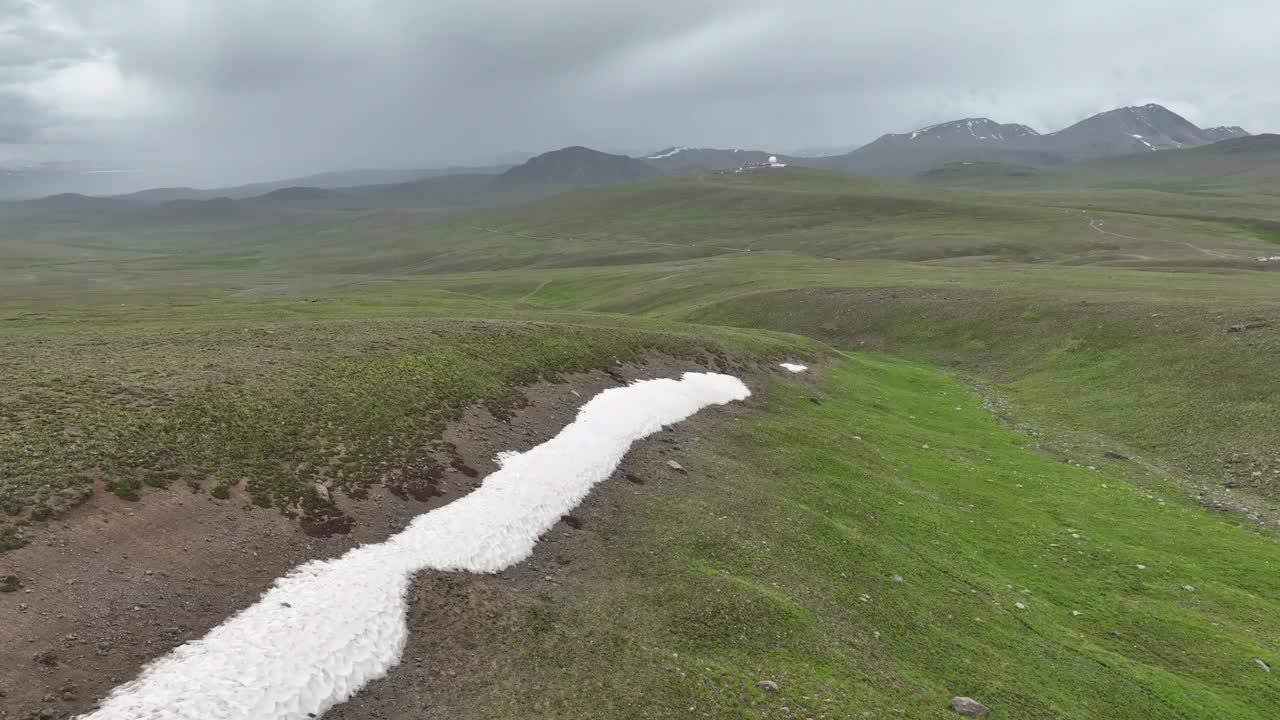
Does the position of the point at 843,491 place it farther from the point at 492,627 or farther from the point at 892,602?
the point at 492,627

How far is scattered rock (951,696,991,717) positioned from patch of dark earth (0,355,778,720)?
496 inches

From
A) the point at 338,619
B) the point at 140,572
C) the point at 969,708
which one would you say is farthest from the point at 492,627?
the point at 969,708

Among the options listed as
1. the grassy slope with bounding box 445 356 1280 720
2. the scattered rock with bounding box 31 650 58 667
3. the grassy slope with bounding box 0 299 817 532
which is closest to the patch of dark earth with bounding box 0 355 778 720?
the scattered rock with bounding box 31 650 58 667

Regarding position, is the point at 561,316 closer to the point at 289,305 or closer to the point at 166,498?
the point at 289,305

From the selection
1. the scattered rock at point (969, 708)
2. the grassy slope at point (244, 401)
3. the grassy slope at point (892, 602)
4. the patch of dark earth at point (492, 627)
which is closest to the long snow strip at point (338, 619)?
the patch of dark earth at point (492, 627)

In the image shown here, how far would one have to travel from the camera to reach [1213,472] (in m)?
39.2

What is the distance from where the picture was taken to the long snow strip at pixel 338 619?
552 inches

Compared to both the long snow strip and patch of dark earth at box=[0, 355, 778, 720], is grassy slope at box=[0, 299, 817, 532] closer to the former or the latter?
patch of dark earth at box=[0, 355, 778, 720]

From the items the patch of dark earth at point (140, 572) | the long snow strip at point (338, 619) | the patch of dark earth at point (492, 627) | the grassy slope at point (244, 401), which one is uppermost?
the grassy slope at point (244, 401)

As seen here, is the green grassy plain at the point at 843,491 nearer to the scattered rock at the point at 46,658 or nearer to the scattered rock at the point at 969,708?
the scattered rock at the point at 969,708

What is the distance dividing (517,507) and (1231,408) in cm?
4591

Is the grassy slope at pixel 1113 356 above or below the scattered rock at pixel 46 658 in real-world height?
below

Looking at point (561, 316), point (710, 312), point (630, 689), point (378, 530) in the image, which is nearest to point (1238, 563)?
point (630, 689)

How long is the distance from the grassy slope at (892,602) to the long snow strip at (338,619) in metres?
2.74
